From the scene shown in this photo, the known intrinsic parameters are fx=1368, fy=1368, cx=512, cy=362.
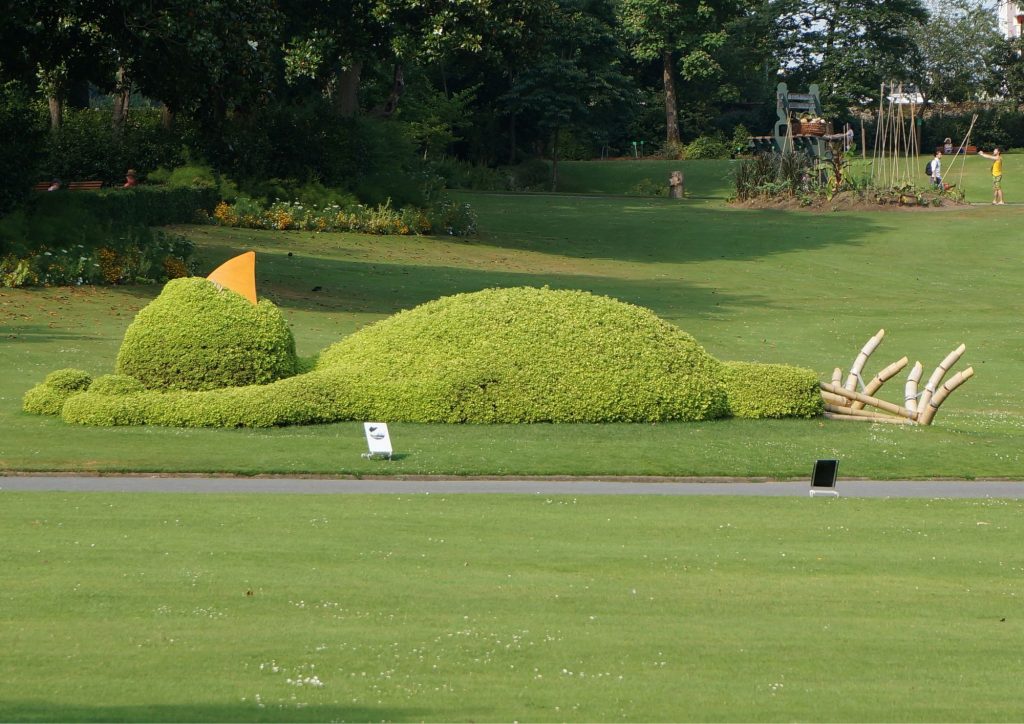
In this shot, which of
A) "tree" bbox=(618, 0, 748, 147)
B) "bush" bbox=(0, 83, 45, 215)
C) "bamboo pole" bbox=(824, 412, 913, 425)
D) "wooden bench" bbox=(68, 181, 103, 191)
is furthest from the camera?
"tree" bbox=(618, 0, 748, 147)

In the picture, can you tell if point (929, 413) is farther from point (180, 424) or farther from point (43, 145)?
point (43, 145)

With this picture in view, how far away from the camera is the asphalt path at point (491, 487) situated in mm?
12062

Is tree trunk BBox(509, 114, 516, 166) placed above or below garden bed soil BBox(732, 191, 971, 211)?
above

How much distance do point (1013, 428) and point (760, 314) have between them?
13295mm

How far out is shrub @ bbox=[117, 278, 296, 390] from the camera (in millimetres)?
15500

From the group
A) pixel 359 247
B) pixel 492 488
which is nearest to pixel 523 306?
pixel 492 488

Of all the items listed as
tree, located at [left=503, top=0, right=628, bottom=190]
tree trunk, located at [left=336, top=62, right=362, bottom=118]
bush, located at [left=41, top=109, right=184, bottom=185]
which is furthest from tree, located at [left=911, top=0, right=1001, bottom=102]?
bush, located at [left=41, top=109, right=184, bottom=185]

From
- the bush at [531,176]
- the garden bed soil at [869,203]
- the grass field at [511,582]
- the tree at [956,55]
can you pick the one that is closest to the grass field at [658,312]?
the grass field at [511,582]

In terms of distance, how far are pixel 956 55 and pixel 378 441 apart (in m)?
79.2

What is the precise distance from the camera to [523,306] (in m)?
15.9

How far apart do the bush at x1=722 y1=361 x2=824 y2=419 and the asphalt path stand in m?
2.67

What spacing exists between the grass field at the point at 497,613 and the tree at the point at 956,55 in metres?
79.1

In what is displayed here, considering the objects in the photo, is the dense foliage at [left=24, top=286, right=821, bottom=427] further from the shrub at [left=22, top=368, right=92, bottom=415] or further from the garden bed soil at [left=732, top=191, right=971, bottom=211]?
the garden bed soil at [left=732, top=191, right=971, bottom=211]

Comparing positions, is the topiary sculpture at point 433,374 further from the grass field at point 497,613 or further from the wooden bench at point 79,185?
the wooden bench at point 79,185
